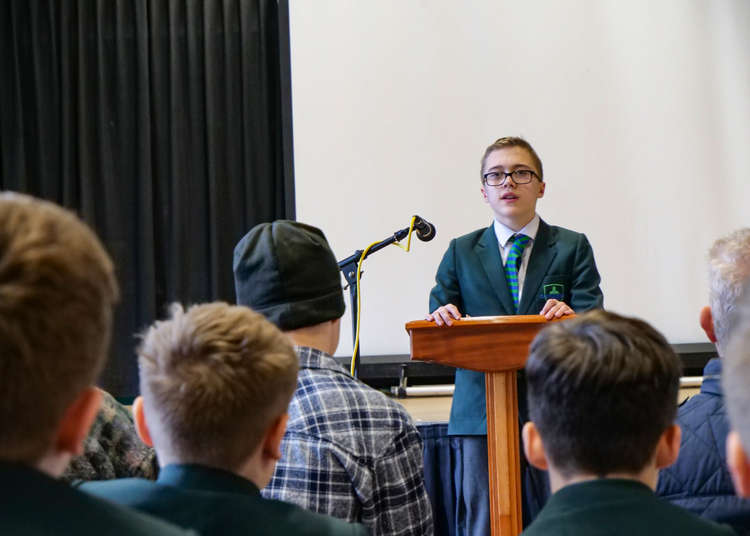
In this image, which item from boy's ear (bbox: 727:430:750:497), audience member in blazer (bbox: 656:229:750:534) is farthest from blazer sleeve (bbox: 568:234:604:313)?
boy's ear (bbox: 727:430:750:497)

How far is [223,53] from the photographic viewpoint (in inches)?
184

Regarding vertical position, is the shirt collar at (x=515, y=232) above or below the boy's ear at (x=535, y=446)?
above

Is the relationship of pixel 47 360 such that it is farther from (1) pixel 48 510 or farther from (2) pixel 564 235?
(2) pixel 564 235

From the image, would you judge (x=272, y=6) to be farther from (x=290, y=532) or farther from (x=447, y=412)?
(x=290, y=532)

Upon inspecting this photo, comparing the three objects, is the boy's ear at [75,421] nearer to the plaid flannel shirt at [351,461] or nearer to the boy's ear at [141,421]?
the boy's ear at [141,421]

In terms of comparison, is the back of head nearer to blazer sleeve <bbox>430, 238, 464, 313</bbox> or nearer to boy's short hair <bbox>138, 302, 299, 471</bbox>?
boy's short hair <bbox>138, 302, 299, 471</bbox>

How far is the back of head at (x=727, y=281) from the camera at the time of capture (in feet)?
4.74

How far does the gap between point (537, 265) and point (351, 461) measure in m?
1.45

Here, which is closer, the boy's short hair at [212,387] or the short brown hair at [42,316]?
the short brown hair at [42,316]

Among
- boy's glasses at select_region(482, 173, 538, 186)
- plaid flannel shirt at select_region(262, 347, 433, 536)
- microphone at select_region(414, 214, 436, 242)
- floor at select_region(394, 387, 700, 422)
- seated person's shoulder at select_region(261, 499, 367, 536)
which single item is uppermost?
boy's glasses at select_region(482, 173, 538, 186)

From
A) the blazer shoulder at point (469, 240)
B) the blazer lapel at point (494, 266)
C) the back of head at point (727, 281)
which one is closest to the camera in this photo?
the back of head at point (727, 281)

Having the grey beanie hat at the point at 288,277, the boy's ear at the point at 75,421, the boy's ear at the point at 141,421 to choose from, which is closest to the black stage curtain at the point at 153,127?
the grey beanie hat at the point at 288,277

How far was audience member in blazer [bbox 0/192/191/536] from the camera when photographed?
2.02 feet

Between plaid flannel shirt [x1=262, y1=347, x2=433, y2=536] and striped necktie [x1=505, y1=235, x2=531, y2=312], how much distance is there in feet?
4.36
